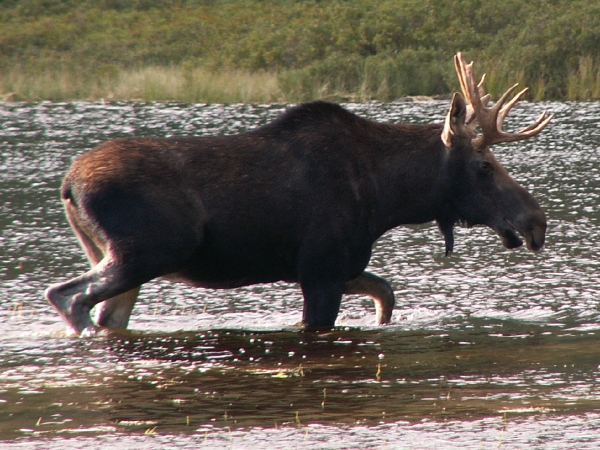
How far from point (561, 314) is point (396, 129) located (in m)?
1.69

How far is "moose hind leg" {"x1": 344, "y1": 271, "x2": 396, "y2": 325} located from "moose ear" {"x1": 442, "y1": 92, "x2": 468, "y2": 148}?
106 cm

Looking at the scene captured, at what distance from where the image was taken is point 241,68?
118 ft

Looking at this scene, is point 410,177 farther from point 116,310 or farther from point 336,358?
point 116,310

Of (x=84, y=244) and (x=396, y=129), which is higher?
(x=396, y=129)

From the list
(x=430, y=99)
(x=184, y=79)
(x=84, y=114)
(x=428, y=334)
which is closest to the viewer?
(x=428, y=334)

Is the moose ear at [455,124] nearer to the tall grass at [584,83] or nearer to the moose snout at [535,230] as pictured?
the moose snout at [535,230]

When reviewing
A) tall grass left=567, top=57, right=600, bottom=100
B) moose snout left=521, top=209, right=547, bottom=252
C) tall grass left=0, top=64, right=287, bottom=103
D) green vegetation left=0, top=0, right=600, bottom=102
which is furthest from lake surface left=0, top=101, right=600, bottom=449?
tall grass left=0, top=64, right=287, bottom=103

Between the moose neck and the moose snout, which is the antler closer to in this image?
the moose neck

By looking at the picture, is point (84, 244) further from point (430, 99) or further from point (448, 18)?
point (448, 18)

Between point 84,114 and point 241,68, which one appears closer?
point 84,114

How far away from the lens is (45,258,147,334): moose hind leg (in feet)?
23.7

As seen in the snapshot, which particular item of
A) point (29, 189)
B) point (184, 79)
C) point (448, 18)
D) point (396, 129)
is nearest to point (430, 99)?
point (184, 79)

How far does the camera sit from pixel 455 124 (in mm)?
7836

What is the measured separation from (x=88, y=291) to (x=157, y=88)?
2240cm
